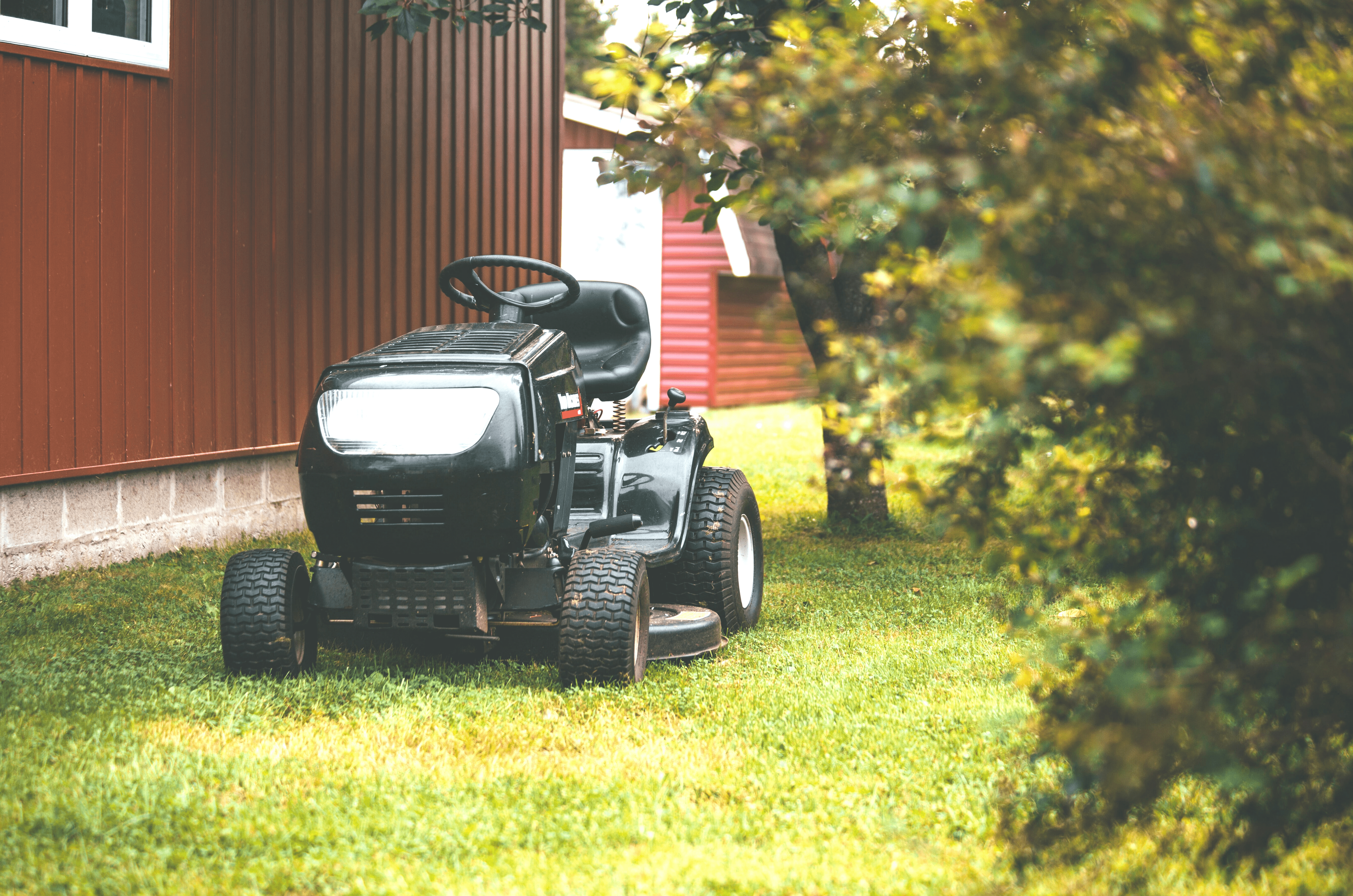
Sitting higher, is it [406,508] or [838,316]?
[838,316]

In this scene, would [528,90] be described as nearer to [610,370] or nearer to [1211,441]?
[610,370]

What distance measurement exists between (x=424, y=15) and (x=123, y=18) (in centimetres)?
162

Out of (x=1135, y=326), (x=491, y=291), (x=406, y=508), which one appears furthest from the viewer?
(x=491, y=291)

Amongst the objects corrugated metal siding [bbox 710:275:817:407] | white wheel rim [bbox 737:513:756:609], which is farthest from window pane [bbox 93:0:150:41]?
corrugated metal siding [bbox 710:275:817:407]

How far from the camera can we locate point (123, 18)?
6.72 metres

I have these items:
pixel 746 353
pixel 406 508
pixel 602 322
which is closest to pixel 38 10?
pixel 602 322

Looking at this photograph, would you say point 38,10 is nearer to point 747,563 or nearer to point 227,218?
point 227,218

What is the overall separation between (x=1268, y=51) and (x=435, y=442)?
2.85 metres

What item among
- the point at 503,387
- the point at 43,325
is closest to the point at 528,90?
the point at 43,325

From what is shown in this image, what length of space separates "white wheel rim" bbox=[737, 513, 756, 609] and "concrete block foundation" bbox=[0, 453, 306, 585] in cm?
333

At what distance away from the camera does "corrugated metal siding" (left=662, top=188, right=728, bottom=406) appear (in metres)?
19.0

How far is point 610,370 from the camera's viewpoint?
225 inches

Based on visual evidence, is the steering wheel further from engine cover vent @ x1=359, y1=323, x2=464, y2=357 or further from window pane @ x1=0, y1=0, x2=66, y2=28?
window pane @ x1=0, y1=0, x2=66, y2=28

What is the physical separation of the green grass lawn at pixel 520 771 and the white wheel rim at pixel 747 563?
296mm
